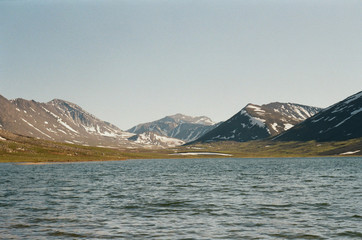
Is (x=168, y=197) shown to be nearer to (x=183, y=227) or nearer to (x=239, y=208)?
(x=239, y=208)

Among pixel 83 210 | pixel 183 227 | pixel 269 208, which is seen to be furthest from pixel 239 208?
pixel 83 210

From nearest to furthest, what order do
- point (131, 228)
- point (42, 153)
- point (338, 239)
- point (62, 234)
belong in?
point (338, 239)
point (62, 234)
point (131, 228)
point (42, 153)

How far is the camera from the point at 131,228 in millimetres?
28969

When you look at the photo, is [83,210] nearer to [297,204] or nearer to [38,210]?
[38,210]

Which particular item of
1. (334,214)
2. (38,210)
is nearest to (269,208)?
(334,214)

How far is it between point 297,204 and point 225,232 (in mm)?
16620

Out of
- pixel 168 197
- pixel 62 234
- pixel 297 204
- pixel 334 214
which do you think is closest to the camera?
pixel 62 234

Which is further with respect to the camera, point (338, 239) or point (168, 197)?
point (168, 197)

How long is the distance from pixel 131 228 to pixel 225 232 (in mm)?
7632

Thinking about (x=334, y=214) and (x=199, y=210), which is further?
(x=199, y=210)

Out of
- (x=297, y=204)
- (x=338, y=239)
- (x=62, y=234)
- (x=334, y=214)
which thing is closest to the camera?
(x=338, y=239)

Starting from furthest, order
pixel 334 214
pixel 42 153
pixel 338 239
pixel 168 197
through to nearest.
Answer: pixel 42 153, pixel 168 197, pixel 334 214, pixel 338 239

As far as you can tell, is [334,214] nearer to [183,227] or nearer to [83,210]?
[183,227]

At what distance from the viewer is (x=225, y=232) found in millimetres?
27266
